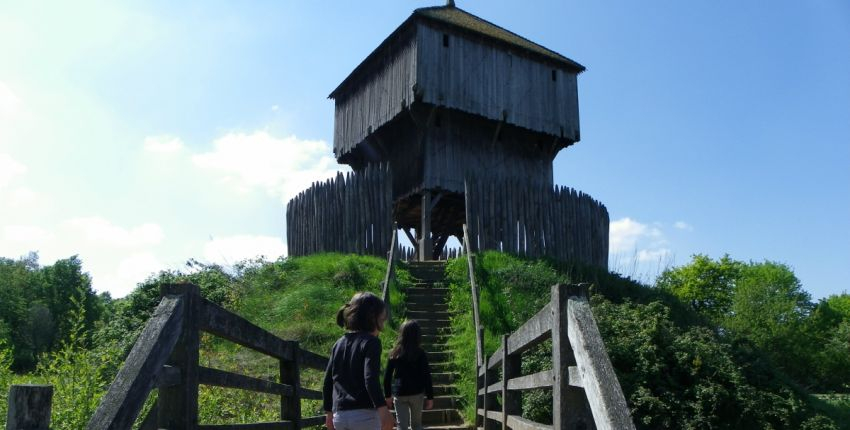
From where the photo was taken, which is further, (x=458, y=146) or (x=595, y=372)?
(x=458, y=146)

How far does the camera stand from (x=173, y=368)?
3.64 m

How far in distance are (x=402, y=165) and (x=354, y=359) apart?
1763cm

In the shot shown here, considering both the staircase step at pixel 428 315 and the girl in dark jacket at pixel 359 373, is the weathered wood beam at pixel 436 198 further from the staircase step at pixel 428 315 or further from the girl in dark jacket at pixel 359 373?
the girl in dark jacket at pixel 359 373

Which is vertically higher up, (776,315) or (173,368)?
(776,315)

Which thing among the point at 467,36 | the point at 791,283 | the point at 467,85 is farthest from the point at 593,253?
the point at 791,283

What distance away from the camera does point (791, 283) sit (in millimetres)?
52344

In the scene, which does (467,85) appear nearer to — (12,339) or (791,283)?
(12,339)

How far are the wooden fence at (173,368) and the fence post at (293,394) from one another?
88 cm

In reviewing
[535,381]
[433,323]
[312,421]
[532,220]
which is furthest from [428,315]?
[535,381]

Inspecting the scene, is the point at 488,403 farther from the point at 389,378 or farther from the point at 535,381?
the point at 535,381

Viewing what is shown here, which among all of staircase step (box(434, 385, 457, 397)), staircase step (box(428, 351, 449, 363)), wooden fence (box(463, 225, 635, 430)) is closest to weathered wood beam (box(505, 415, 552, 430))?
wooden fence (box(463, 225, 635, 430))

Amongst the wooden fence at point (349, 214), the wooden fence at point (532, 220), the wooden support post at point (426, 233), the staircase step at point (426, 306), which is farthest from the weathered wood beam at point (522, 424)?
the wooden support post at point (426, 233)

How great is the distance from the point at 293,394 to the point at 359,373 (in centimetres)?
159

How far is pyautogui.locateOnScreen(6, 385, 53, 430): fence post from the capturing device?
2.37m
